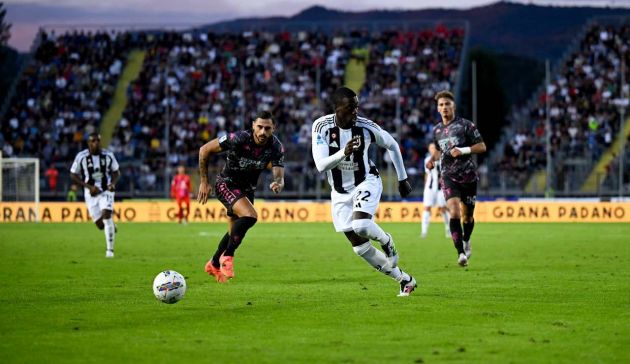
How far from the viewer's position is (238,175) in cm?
1795

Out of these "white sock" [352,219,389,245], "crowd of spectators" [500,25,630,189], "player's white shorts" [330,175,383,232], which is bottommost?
"white sock" [352,219,389,245]

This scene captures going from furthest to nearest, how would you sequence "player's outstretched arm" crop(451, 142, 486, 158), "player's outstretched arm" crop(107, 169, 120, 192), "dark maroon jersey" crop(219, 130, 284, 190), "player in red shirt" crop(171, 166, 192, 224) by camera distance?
1. "player in red shirt" crop(171, 166, 192, 224)
2. "player's outstretched arm" crop(107, 169, 120, 192)
3. "player's outstretched arm" crop(451, 142, 486, 158)
4. "dark maroon jersey" crop(219, 130, 284, 190)

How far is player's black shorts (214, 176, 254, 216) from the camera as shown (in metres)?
17.9

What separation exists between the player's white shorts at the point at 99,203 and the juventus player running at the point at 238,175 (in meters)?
6.93

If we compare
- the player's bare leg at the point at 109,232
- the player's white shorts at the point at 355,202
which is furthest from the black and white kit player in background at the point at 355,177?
the player's bare leg at the point at 109,232

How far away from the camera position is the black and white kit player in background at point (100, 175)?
80.0 ft

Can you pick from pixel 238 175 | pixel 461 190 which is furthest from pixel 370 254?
pixel 461 190

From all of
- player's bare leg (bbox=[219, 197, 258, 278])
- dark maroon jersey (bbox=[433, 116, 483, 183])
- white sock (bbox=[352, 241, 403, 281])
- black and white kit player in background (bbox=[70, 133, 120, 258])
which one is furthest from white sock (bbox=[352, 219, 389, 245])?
black and white kit player in background (bbox=[70, 133, 120, 258])

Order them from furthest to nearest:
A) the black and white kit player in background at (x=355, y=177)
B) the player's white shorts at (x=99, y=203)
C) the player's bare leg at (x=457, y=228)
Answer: the player's white shorts at (x=99, y=203)
the player's bare leg at (x=457, y=228)
the black and white kit player in background at (x=355, y=177)

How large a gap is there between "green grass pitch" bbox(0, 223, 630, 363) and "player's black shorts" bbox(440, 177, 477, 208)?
1.22 metres

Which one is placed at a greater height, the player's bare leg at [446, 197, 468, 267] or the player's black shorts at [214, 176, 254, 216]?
the player's black shorts at [214, 176, 254, 216]

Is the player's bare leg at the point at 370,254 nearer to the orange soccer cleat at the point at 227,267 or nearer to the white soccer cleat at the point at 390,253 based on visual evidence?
the white soccer cleat at the point at 390,253

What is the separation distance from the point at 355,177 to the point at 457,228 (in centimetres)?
596

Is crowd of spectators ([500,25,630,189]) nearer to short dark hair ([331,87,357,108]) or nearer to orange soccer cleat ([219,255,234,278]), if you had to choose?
orange soccer cleat ([219,255,234,278])
